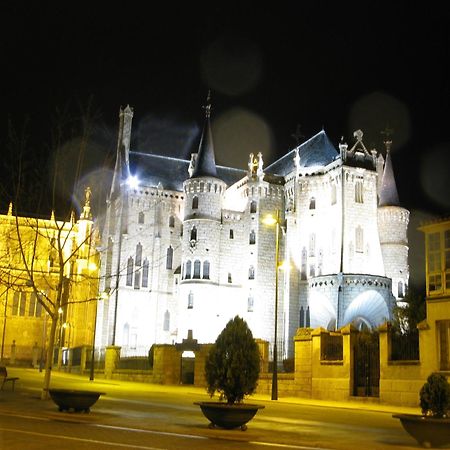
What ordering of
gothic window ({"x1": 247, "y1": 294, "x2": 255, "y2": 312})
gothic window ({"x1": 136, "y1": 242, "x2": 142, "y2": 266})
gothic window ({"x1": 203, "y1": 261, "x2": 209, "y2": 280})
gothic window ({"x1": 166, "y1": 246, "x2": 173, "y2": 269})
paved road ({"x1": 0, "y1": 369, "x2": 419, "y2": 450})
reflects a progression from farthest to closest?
gothic window ({"x1": 166, "y1": 246, "x2": 173, "y2": 269}), gothic window ({"x1": 136, "y1": 242, "x2": 142, "y2": 266}), gothic window ({"x1": 247, "y1": 294, "x2": 255, "y2": 312}), gothic window ({"x1": 203, "y1": 261, "x2": 209, "y2": 280}), paved road ({"x1": 0, "y1": 369, "x2": 419, "y2": 450})

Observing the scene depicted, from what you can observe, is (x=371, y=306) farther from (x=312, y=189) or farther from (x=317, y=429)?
(x=317, y=429)

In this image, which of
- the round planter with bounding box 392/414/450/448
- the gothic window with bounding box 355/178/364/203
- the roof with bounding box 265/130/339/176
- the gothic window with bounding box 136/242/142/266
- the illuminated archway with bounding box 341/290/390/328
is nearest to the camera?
the round planter with bounding box 392/414/450/448

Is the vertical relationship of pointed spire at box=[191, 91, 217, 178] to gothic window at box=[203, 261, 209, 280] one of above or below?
above

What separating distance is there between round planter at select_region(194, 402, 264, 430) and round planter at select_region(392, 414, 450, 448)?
2.87 metres

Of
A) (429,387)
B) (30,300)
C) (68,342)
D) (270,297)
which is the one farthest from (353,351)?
(30,300)

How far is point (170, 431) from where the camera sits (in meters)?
12.8

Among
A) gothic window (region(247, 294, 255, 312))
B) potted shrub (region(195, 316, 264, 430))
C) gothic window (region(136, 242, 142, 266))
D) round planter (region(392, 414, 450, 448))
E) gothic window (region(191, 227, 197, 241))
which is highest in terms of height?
gothic window (region(191, 227, 197, 241))

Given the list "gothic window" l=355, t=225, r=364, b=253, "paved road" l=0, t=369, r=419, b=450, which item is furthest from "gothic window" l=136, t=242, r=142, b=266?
"paved road" l=0, t=369, r=419, b=450

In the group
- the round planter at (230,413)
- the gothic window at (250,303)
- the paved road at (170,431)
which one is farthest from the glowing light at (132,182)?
the round planter at (230,413)

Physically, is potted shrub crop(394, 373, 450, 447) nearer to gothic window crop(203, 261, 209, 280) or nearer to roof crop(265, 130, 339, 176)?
gothic window crop(203, 261, 209, 280)

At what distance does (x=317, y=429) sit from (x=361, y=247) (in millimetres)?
44803

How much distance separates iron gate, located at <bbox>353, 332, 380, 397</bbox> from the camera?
26.1 meters

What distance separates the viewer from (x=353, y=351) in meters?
26.4

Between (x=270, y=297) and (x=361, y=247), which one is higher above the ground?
(x=361, y=247)
